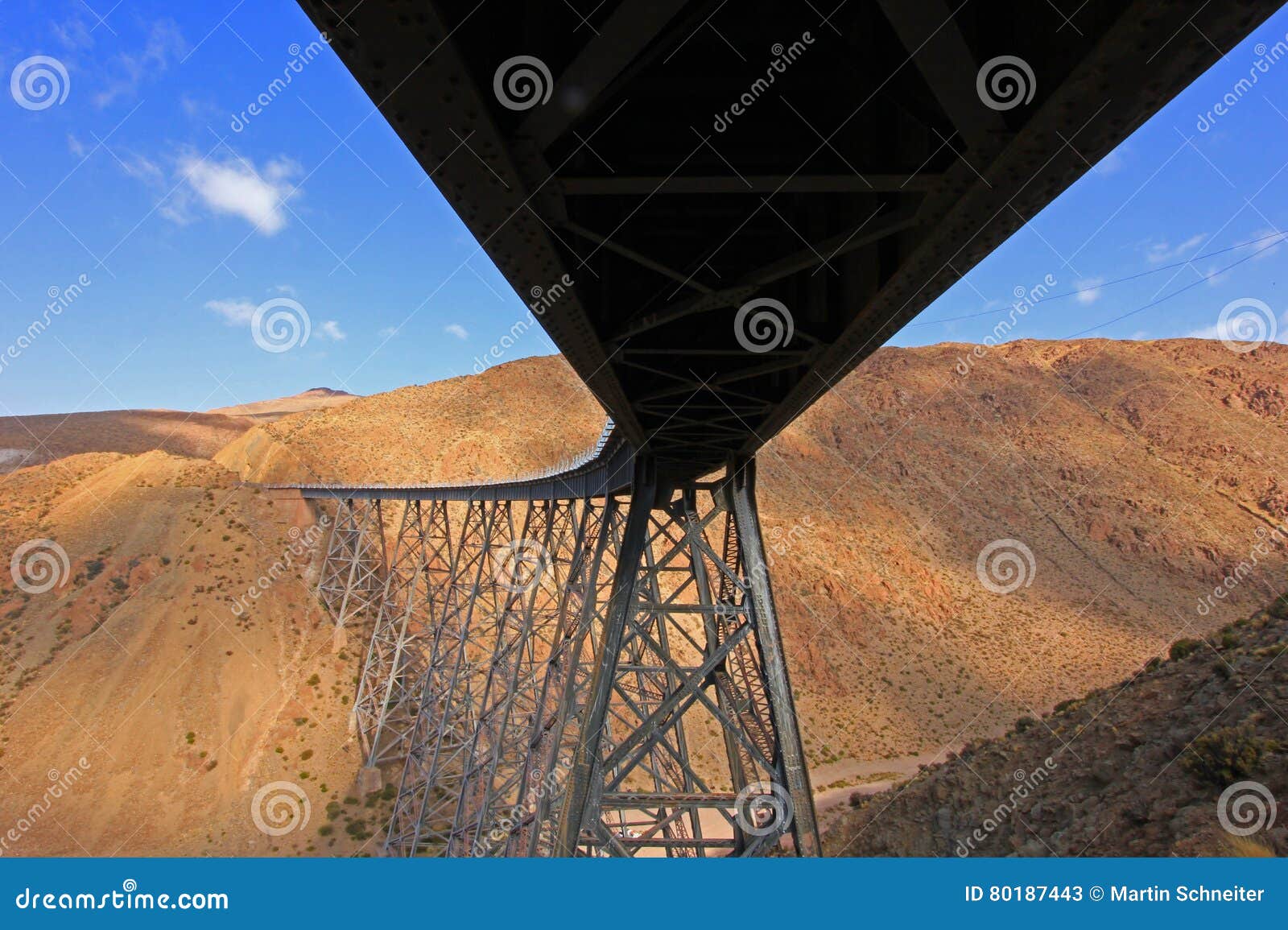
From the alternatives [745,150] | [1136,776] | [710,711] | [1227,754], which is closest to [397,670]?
[710,711]

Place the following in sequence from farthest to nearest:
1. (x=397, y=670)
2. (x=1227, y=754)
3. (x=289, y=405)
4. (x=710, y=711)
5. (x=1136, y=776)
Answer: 1. (x=289, y=405)
2. (x=397, y=670)
3. (x=1136, y=776)
4. (x=1227, y=754)
5. (x=710, y=711)

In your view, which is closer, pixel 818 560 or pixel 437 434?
pixel 818 560

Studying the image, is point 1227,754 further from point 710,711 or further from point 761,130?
point 761,130

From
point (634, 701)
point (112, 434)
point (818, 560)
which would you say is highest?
point (112, 434)

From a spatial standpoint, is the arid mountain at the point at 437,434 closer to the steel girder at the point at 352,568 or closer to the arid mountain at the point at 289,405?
the steel girder at the point at 352,568

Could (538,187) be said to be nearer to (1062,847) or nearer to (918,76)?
(918,76)

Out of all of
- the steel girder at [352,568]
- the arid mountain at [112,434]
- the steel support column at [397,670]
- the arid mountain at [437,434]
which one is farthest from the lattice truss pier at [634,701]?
the arid mountain at [112,434]

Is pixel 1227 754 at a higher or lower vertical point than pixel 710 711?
lower

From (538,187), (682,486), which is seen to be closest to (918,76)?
(538,187)

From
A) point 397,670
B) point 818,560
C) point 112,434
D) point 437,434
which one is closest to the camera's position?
point 397,670
